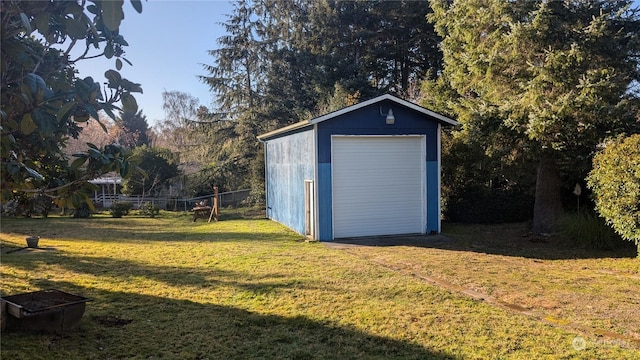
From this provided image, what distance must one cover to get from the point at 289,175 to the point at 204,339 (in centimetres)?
910

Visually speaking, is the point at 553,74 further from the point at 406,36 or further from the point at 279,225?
the point at 406,36

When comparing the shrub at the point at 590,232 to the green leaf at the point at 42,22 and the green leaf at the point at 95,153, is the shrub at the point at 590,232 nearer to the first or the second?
the green leaf at the point at 95,153

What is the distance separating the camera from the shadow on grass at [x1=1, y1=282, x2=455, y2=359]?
4152 mm

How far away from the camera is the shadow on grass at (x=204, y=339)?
415cm

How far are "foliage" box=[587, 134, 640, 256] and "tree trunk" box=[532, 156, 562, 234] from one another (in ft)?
10.7

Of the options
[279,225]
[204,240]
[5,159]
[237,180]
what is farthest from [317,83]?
[5,159]

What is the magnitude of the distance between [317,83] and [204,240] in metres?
14.9

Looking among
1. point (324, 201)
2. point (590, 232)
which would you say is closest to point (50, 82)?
point (324, 201)

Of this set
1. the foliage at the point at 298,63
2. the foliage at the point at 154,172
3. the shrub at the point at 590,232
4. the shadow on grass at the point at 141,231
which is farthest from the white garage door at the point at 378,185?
the foliage at the point at 154,172

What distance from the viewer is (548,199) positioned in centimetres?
1217

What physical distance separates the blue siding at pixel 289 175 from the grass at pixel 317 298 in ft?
6.11

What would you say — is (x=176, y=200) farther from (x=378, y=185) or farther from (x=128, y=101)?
(x=128, y=101)

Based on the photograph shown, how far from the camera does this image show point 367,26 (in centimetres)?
2538

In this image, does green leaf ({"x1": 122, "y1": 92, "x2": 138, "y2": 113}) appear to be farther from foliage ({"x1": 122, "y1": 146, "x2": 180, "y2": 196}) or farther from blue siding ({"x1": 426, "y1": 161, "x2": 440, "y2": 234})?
foliage ({"x1": 122, "y1": 146, "x2": 180, "y2": 196})
